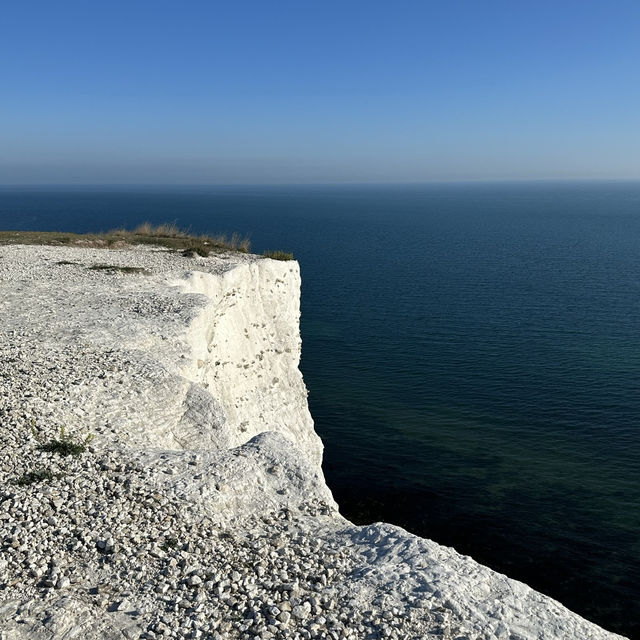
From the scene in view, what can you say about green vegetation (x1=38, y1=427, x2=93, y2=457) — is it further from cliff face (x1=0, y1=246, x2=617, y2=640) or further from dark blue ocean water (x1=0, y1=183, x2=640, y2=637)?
dark blue ocean water (x1=0, y1=183, x2=640, y2=637)

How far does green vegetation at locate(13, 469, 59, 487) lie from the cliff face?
4 cm

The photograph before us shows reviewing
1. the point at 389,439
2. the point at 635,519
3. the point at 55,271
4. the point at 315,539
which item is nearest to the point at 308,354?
the point at 389,439

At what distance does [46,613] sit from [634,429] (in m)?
32.2

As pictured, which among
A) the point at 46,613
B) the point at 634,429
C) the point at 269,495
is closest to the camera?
the point at 46,613

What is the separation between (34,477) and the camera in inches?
451

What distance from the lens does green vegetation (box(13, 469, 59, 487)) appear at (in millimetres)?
11312

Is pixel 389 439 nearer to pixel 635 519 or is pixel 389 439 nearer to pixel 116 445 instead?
pixel 635 519

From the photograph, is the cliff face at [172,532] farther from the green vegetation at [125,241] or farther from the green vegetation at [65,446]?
the green vegetation at [125,241]

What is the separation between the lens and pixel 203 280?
92.3 ft

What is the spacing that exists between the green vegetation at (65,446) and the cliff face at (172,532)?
0.06 metres

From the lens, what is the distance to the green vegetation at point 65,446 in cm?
1239

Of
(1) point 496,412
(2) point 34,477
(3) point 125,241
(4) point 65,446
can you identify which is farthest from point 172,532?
(3) point 125,241

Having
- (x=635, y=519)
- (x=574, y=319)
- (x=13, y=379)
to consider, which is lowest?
(x=635, y=519)

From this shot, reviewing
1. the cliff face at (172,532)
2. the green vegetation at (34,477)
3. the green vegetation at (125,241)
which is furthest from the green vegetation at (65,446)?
the green vegetation at (125,241)
